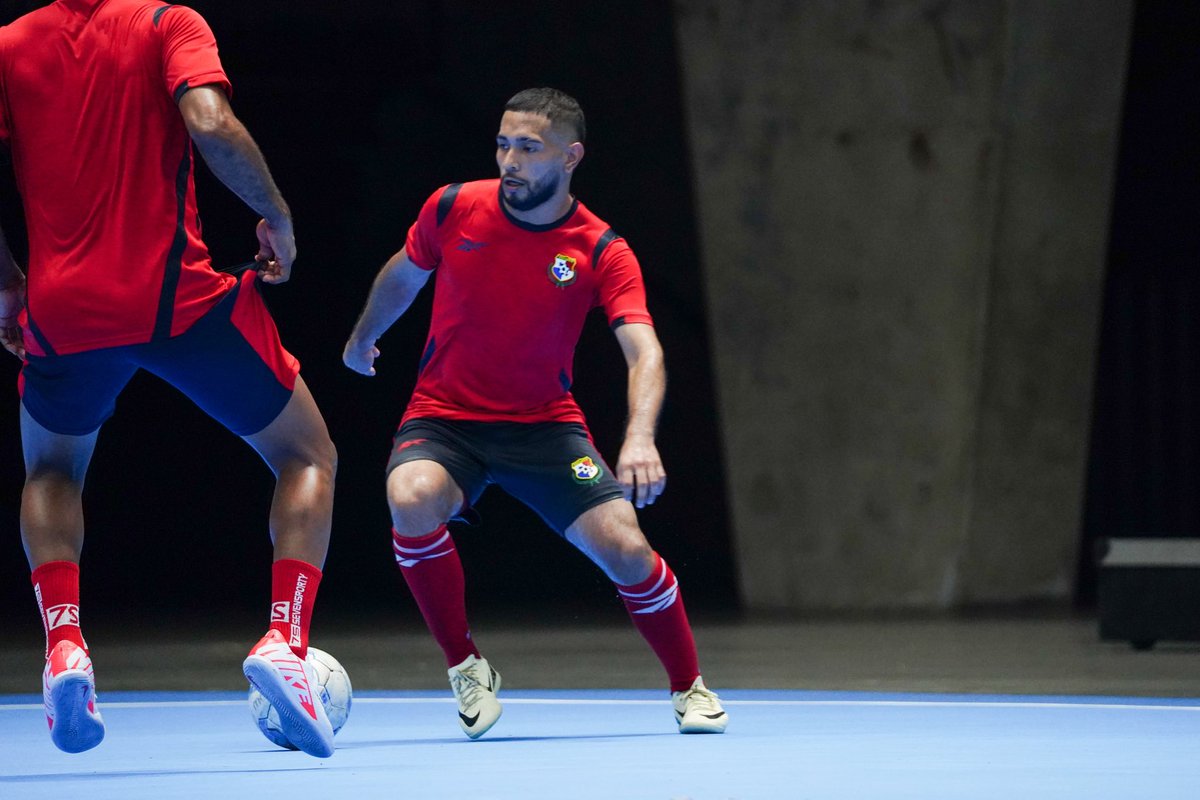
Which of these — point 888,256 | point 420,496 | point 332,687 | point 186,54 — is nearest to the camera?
point 186,54

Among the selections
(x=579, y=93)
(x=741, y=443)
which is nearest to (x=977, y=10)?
(x=741, y=443)

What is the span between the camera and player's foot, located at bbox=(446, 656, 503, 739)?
5707mm

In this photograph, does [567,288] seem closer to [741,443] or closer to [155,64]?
[155,64]

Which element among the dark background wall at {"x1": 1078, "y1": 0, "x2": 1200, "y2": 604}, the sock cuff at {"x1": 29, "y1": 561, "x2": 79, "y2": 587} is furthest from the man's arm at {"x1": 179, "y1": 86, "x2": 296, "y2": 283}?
the dark background wall at {"x1": 1078, "y1": 0, "x2": 1200, "y2": 604}

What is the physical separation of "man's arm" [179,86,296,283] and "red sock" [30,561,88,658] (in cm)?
86

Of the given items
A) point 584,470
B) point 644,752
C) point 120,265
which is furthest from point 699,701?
point 120,265

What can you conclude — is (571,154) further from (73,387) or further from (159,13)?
(73,387)

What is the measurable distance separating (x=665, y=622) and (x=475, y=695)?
618 millimetres

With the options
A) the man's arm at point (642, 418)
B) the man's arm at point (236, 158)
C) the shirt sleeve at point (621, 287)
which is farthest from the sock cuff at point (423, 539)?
the man's arm at point (236, 158)

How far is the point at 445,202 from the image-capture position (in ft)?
19.9

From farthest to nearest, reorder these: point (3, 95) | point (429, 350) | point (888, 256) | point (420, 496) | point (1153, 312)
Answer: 1. point (1153, 312)
2. point (888, 256)
3. point (429, 350)
4. point (420, 496)
5. point (3, 95)

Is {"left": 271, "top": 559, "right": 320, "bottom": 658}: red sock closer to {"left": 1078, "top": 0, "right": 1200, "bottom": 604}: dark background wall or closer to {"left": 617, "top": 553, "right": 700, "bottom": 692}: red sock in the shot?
{"left": 617, "top": 553, "right": 700, "bottom": 692}: red sock

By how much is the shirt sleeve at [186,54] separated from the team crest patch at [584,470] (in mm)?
1732

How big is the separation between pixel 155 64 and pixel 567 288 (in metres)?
1.69
